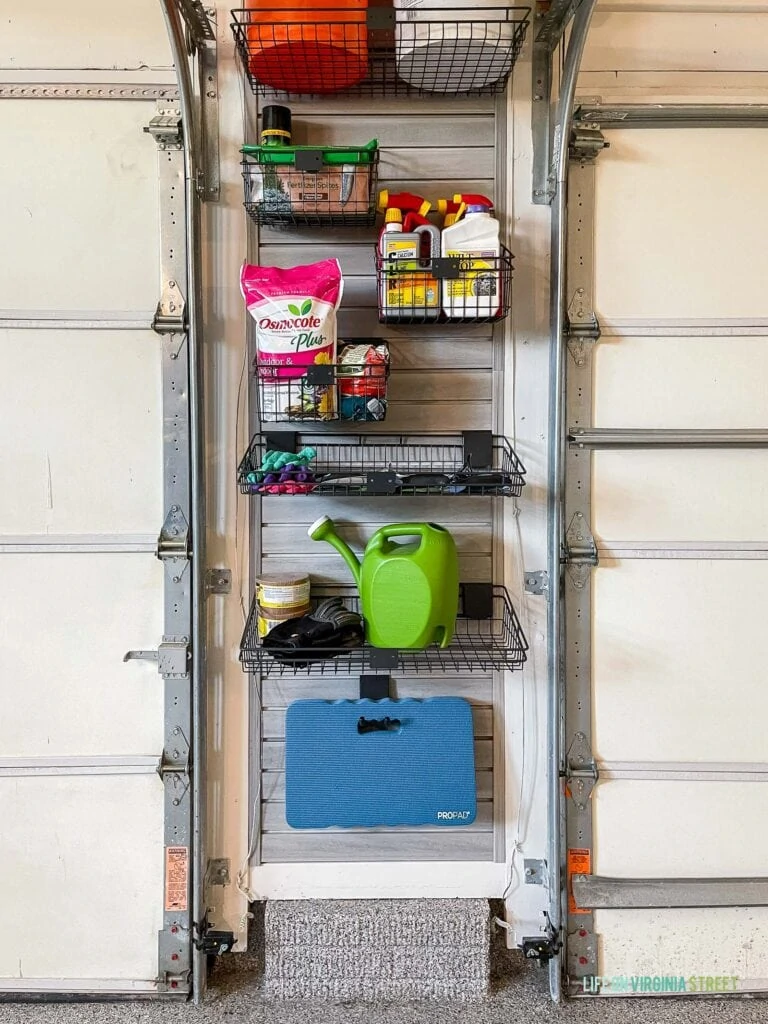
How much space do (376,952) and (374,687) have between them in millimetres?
601

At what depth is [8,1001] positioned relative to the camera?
147cm

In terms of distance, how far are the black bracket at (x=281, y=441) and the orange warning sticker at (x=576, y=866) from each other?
1129 mm

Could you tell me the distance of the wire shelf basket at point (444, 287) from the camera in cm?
127

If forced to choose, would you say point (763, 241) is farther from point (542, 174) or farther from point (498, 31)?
point (498, 31)

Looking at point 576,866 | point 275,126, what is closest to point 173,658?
point 576,866

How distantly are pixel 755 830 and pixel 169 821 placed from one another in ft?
4.46

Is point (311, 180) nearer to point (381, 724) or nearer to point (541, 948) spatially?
point (381, 724)

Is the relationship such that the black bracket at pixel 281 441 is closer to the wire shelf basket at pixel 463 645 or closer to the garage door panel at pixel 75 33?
the wire shelf basket at pixel 463 645

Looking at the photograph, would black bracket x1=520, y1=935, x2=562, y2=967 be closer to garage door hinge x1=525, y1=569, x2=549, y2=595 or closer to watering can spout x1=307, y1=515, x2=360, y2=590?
garage door hinge x1=525, y1=569, x2=549, y2=595

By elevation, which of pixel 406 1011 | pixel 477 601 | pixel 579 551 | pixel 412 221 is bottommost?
pixel 406 1011

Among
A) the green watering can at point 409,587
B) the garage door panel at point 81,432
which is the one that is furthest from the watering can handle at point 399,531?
the garage door panel at point 81,432

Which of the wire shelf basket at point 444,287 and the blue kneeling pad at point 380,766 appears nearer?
the wire shelf basket at point 444,287

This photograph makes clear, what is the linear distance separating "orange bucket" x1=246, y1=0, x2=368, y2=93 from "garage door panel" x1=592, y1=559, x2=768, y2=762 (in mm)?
1238

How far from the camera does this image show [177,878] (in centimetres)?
147
